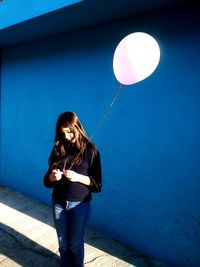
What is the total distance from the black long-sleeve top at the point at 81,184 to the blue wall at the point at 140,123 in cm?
91

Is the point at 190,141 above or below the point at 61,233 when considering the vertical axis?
above

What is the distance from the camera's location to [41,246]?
3.18m

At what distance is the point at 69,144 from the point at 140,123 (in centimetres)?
104

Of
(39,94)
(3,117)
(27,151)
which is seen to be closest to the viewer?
(39,94)

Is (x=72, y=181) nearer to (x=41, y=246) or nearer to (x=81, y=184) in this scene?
(x=81, y=184)

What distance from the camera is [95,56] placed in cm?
350

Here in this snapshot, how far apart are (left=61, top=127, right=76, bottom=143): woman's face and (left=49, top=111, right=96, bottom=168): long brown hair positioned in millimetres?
22

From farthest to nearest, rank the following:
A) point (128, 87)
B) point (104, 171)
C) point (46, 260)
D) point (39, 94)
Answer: point (39, 94), point (104, 171), point (128, 87), point (46, 260)

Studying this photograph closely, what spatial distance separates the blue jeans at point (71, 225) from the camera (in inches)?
90.6

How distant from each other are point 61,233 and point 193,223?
1.32 m

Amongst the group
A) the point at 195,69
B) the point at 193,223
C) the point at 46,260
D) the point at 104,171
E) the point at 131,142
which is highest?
the point at 195,69

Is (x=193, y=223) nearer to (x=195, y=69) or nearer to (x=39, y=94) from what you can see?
(x=195, y=69)

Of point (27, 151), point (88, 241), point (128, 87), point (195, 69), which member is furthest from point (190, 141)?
point (27, 151)

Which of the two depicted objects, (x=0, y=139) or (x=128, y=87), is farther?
(x=0, y=139)
